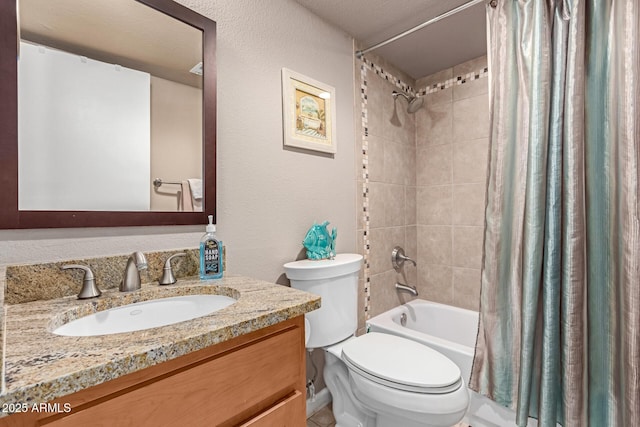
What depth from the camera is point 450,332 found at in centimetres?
216

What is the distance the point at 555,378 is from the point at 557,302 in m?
0.30

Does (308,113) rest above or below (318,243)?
above

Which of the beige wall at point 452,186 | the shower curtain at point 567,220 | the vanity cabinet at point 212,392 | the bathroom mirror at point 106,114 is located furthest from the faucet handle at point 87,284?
the beige wall at point 452,186

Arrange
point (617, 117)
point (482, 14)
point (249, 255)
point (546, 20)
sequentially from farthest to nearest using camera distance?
1. point (482, 14)
2. point (249, 255)
3. point (546, 20)
4. point (617, 117)

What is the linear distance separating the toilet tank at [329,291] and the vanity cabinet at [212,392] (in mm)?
551

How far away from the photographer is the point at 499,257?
1339 millimetres

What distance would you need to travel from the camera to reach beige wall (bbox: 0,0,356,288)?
1.21 m

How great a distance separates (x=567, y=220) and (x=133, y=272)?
1.56m

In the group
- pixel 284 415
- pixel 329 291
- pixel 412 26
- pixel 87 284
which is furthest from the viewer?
pixel 412 26

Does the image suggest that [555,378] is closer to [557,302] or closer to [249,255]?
[557,302]

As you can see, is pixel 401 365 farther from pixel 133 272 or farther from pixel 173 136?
pixel 173 136

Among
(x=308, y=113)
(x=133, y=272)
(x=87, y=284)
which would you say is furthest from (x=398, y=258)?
(x=87, y=284)

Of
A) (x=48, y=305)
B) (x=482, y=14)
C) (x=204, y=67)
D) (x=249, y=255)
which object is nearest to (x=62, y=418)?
(x=48, y=305)

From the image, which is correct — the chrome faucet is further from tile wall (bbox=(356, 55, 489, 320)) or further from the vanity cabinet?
tile wall (bbox=(356, 55, 489, 320))
